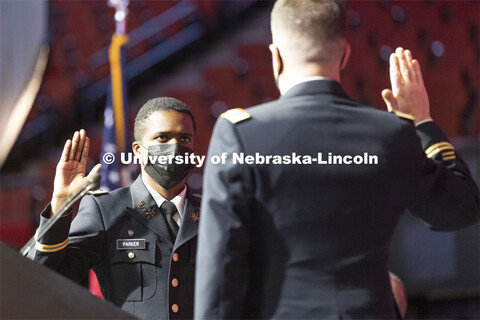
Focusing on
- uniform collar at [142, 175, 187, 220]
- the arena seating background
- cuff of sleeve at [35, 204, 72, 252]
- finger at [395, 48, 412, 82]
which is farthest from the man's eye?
the arena seating background

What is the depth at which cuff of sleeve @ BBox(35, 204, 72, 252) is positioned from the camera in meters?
1.60

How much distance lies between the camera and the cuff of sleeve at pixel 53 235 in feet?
5.25

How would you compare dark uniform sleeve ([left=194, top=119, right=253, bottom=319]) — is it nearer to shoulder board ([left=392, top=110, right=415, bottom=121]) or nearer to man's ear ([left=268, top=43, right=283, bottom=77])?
man's ear ([left=268, top=43, right=283, bottom=77])

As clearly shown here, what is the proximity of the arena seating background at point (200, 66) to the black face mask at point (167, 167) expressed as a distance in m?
3.12

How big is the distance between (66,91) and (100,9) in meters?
1.48

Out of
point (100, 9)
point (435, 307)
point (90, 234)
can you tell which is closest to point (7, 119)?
point (90, 234)

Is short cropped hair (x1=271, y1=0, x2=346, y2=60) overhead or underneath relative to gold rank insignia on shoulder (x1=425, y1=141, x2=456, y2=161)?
overhead

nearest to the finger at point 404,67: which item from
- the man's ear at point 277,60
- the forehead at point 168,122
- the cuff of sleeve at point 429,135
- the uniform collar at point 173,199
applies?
the cuff of sleeve at point 429,135

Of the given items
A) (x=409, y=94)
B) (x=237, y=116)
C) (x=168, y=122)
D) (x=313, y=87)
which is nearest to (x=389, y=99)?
(x=409, y=94)

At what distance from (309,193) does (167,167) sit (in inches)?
25.7

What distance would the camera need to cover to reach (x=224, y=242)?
4.01 feet

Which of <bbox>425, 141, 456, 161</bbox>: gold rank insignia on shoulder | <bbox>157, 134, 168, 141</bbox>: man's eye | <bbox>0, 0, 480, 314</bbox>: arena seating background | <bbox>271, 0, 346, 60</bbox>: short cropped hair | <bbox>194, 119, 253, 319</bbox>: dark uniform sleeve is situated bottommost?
<bbox>194, 119, 253, 319</bbox>: dark uniform sleeve

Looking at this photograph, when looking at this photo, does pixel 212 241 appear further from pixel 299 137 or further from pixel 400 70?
pixel 400 70

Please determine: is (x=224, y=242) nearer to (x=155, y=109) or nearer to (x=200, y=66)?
(x=155, y=109)
